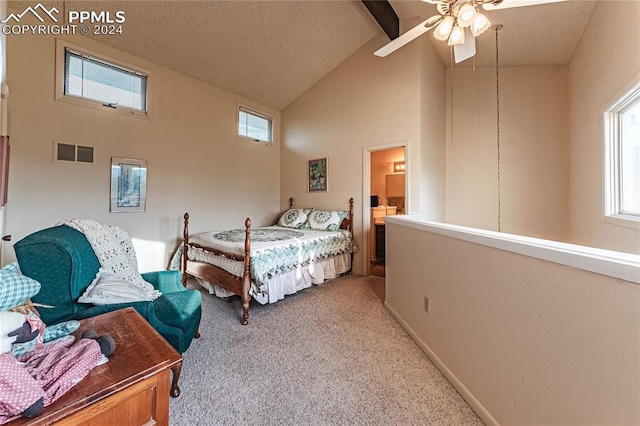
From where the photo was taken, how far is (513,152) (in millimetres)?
4090

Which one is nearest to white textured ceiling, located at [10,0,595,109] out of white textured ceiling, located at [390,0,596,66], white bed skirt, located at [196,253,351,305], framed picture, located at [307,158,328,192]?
white textured ceiling, located at [390,0,596,66]

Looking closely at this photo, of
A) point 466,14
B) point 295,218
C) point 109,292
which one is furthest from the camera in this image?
point 295,218

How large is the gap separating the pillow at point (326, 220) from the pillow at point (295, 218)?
0.13 meters

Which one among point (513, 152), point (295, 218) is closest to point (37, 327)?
point (295, 218)

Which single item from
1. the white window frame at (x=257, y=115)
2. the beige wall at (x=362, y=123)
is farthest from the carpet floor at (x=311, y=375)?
the white window frame at (x=257, y=115)

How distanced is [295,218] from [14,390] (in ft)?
13.3

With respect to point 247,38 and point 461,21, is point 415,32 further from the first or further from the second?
point 247,38

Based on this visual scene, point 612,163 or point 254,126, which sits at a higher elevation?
point 254,126

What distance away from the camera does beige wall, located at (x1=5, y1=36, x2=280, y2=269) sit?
2625 millimetres

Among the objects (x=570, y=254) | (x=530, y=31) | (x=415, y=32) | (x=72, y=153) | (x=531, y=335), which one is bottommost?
(x=531, y=335)

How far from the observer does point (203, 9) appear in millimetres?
3043

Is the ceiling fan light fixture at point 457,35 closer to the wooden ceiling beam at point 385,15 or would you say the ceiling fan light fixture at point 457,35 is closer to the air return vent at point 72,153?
the wooden ceiling beam at point 385,15

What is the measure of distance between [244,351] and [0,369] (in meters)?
1.61

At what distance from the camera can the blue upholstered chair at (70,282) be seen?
129 cm
